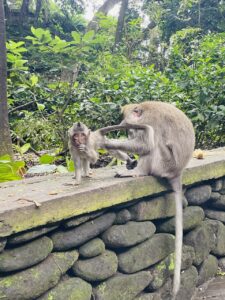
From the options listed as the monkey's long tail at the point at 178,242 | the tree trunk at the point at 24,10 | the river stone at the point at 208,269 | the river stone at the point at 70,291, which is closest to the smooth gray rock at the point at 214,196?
the river stone at the point at 208,269

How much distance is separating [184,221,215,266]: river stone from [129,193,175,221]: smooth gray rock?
357 millimetres

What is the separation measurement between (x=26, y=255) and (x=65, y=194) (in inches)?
16.8

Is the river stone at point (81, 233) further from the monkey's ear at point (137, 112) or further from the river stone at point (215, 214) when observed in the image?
the river stone at point (215, 214)

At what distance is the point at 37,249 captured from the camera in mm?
2291

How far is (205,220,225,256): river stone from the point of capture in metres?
3.96

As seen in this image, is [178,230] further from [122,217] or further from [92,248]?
[92,248]

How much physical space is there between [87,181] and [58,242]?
67cm

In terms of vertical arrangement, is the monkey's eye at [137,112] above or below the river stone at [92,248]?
above

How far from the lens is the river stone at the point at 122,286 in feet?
8.97

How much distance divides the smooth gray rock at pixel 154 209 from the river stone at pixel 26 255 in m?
0.85

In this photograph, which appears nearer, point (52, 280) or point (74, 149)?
point (52, 280)

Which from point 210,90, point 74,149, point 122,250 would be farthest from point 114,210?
point 210,90

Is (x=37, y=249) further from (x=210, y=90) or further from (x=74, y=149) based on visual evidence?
(x=210, y=90)

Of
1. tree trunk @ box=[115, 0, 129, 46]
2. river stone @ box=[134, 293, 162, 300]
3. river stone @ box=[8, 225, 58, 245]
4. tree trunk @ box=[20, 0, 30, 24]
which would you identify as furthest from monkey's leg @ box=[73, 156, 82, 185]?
tree trunk @ box=[115, 0, 129, 46]
